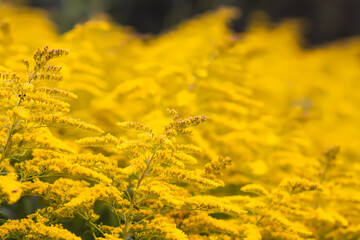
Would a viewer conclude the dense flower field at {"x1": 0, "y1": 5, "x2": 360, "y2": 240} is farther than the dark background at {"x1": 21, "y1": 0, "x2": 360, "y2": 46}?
No

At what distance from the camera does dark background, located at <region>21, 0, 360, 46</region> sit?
15.7 m

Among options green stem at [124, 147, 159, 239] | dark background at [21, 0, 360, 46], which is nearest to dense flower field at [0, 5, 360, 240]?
green stem at [124, 147, 159, 239]

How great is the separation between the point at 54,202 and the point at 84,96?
2.82m

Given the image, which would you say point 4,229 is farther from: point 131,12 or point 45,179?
point 131,12

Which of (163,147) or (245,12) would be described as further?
(245,12)

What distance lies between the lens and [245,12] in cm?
1859

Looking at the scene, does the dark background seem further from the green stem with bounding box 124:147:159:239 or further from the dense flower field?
the green stem with bounding box 124:147:159:239

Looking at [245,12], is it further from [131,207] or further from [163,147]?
[131,207]

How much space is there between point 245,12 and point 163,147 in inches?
644

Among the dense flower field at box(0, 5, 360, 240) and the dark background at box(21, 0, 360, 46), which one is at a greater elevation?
the dark background at box(21, 0, 360, 46)

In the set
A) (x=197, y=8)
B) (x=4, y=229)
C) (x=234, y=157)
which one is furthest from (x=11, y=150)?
(x=197, y=8)

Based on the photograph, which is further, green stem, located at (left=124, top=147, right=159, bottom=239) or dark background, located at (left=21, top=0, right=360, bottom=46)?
dark background, located at (left=21, top=0, right=360, bottom=46)

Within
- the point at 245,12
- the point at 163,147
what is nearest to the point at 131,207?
the point at 163,147

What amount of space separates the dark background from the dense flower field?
5884 millimetres
